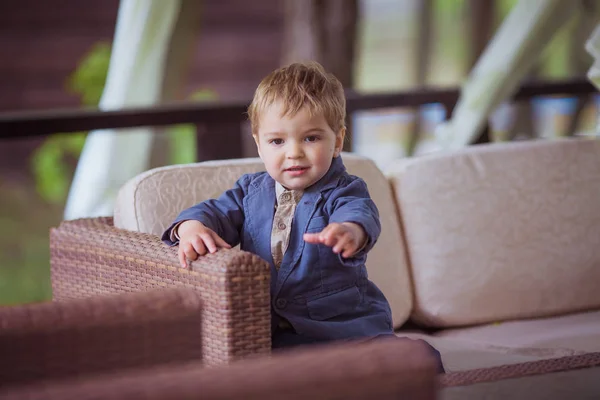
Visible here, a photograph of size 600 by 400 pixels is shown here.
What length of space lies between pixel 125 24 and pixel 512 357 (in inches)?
101

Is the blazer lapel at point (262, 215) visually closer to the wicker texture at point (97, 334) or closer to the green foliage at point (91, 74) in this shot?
the wicker texture at point (97, 334)

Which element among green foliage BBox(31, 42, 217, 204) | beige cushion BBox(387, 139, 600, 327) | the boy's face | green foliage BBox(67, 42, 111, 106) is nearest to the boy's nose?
the boy's face

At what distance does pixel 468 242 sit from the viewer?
244cm

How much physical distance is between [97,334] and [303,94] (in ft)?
2.58

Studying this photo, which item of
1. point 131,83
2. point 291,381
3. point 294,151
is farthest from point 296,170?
point 131,83

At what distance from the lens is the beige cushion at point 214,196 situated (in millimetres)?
2182

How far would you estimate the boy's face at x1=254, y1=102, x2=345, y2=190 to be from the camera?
5.88ft

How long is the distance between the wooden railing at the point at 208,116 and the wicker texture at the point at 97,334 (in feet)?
6.87

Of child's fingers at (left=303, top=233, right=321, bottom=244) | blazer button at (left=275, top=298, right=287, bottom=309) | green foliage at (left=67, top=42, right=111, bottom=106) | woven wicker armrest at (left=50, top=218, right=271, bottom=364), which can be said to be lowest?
blazer button at (left=275, top=298, right=287, bottom=309)

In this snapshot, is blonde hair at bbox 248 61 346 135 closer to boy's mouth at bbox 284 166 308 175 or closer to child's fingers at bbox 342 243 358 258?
boy's mouth at bbox 284 166 308 175

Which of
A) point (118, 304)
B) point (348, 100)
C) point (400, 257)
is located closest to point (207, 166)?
point (400, 257)

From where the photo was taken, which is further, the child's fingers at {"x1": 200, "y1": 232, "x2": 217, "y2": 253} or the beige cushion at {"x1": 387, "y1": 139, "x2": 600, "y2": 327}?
the beige cushion at {"x1": 387, "y1": 139, "x2": 600, "y2": 327}

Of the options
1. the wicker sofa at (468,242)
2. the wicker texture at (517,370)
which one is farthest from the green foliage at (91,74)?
the wicker texture at (517,370)

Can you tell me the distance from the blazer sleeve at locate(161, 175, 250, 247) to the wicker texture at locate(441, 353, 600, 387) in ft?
2.11
